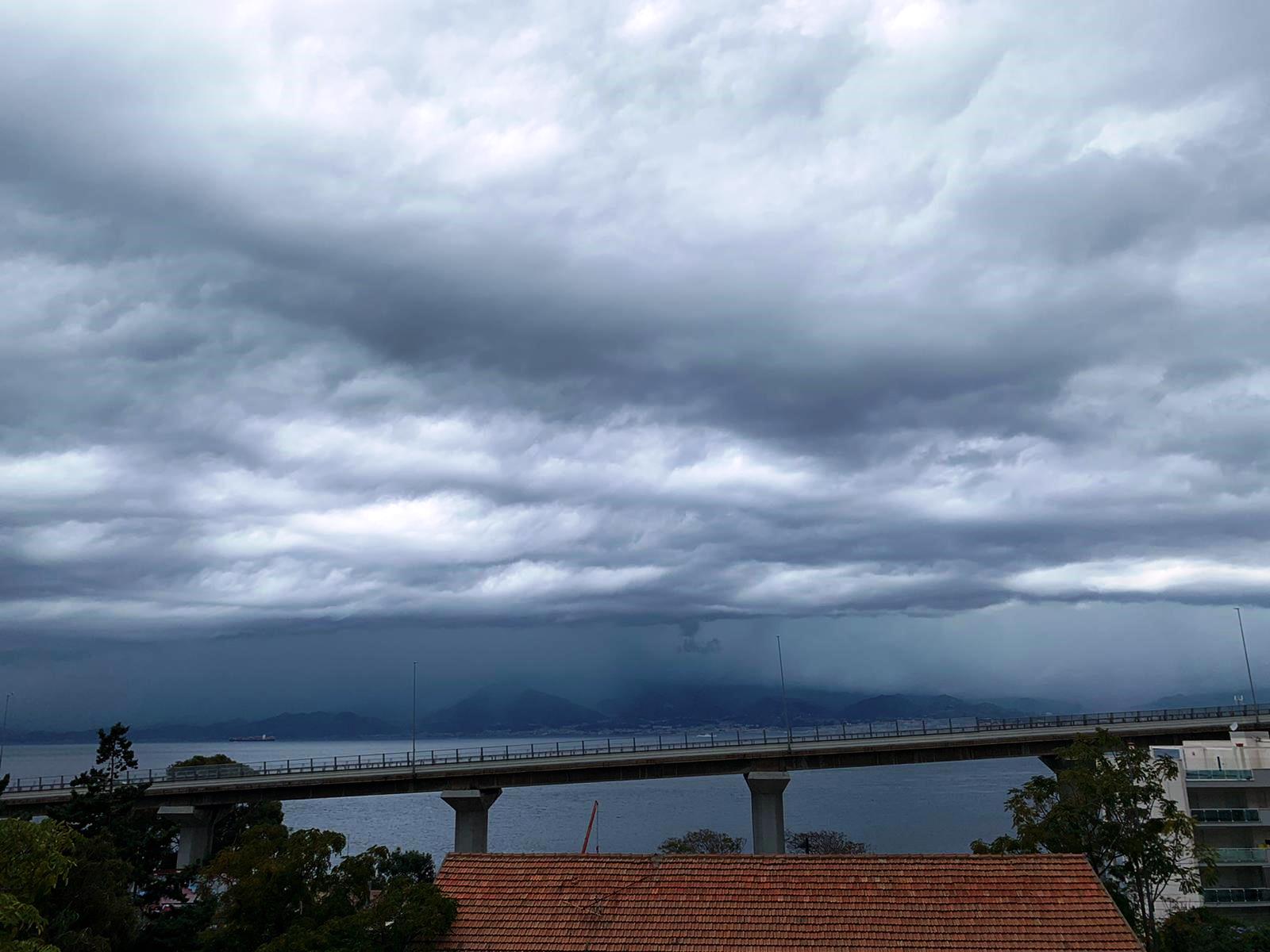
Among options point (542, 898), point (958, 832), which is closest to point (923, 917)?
point (542, 898)

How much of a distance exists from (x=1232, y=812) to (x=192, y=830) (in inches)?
3758

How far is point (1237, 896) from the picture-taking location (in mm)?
76000

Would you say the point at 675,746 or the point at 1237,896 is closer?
the point at 1237,896

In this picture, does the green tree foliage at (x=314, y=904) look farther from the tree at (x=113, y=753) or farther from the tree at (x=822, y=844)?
the tree at (x=822, y=844)

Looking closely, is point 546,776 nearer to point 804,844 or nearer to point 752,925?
point 804,844

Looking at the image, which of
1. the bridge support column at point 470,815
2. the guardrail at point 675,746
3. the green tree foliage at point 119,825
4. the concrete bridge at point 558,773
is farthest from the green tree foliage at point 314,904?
the concrete bridge at point 558,773

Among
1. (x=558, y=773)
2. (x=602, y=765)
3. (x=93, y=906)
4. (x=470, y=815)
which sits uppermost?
(x=93, y=906)

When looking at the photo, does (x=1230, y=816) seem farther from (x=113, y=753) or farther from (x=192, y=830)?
(x=192, y=830)

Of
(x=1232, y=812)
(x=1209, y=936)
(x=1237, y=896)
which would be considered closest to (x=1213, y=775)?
(x=1232, y=812)

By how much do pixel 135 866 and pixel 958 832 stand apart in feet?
433

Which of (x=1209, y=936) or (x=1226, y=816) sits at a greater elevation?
(x=1226, y=816)

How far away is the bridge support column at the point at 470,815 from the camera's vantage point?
10331 cm

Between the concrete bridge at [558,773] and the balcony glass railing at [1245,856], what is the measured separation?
35016 millimetres

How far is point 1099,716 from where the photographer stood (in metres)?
137
